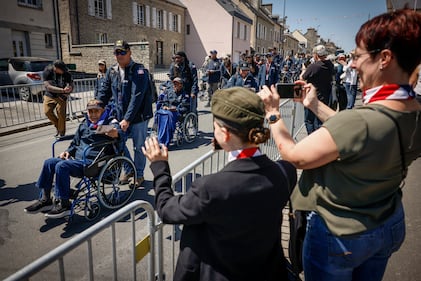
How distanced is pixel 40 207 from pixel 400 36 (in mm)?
3926

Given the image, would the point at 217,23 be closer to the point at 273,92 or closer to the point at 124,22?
the point at 124,22

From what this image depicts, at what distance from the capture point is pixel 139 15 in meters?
30.4

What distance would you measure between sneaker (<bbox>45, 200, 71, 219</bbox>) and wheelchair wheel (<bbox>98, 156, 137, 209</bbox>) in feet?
1.24

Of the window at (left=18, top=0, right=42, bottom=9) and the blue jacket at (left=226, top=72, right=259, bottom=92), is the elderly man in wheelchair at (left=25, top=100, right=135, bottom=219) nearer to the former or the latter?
the blue jacket at (left=226, top=72, right=259, bottom=92)

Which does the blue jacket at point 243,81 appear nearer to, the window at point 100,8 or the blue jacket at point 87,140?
the blue jacket at point 87,140

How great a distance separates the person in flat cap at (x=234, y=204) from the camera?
1.29 metres

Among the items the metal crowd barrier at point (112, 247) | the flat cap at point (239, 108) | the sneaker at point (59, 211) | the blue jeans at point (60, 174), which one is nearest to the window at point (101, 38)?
the blue jeans at point (60, 174)

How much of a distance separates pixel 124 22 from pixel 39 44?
31.6 ft

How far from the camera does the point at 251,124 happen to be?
4.48 feet

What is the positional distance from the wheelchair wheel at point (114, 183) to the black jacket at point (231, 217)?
2.50m

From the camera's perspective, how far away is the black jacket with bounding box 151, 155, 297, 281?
1.29 m

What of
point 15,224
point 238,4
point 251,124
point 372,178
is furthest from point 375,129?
point 238,4

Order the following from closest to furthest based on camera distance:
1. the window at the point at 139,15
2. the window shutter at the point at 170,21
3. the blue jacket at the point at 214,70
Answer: the blue jacket at the point at 214,70 → the window at the point at 139,15 → the window shutter at the point at 170,21

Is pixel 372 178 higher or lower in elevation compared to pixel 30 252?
higher
